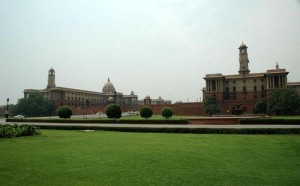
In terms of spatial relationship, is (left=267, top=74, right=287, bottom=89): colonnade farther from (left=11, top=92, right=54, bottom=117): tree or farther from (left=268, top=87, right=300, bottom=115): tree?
(left=11, top=92, right=54, bottom=117): tree

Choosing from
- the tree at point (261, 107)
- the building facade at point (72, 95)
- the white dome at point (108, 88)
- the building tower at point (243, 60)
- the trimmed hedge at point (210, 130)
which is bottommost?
the trimmed hedge at point (210, 130)

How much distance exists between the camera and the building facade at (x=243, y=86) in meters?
54.2

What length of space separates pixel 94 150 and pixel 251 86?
5396 centimetres

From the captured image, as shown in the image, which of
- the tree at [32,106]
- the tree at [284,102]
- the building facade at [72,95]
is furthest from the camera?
the building facade at [72,95]

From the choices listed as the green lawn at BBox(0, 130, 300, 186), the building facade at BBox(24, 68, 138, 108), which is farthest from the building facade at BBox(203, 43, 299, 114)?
the green lawn at BBox(0, 130, 300, 186)

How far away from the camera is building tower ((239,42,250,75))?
6053 cm

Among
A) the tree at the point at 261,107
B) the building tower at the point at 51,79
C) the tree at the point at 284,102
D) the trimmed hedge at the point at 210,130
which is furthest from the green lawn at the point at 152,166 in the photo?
the building tower at the point at 51,79

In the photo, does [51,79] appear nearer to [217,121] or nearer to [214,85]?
[214,85]

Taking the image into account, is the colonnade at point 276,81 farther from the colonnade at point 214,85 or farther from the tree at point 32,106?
the tree at point 32,106

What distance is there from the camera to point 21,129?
1586 cm

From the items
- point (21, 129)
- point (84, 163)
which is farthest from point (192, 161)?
point (21, 129)

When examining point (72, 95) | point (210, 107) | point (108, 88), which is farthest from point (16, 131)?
point (108, 88)

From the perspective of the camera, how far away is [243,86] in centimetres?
5862

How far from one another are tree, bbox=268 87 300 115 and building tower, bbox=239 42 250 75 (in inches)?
618
